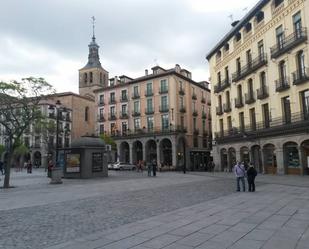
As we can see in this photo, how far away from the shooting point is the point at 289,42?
28.7 meters

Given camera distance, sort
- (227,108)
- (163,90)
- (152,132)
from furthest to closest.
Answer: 1. (163,90)
2. (152,132)
3. (227,108)

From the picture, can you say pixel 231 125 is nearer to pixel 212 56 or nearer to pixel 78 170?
pixel 212 56

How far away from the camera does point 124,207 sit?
1148 cm

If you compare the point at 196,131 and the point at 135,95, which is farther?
the point at 135,95

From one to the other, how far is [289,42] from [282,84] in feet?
12.2

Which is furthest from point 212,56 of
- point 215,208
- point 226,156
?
point 215,208

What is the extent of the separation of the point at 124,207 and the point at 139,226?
3.31m

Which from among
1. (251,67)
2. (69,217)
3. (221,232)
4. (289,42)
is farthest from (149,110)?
(221,232)

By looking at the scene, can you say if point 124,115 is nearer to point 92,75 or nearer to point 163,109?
point 163,109

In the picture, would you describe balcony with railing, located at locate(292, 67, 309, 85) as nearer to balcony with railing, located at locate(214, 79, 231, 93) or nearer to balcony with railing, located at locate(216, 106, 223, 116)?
balcony with railing, located at locate(214, 79, 231, 93)

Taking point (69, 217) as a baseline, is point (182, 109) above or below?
above

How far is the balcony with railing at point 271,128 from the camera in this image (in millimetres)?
27031

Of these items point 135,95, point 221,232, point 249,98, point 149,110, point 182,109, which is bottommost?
point 221,232

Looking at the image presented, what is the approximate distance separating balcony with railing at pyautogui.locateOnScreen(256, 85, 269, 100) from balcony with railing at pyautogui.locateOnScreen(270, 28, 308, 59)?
11.4ft
